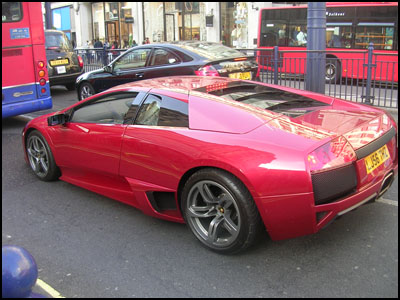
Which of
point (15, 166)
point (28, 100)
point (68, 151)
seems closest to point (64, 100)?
point (28, 100)

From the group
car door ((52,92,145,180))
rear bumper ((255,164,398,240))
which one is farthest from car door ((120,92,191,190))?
rear bumper ((255,164,398,240))

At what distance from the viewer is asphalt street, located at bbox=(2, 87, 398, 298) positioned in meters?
2.89

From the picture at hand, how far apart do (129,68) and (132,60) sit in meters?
0.19

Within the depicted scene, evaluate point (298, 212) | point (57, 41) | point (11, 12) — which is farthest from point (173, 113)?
point (57, 41)

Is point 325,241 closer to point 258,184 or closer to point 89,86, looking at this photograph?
point 258,184

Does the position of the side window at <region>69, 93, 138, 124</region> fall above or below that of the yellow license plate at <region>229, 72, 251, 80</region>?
below

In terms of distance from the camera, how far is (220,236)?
11.2ft

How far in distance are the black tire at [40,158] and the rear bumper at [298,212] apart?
2920mm

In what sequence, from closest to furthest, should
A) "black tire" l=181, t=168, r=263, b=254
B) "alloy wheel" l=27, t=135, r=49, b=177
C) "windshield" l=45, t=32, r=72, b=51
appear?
"black tire" l=181, t=168, r=263, b=254 < "alloy wheel" l=27, t=135, r=49, b=177 < "windshield" l=45, t=32, r=72, b=51

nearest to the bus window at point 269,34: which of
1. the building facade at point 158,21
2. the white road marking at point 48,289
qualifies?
the building facade at point 158,21

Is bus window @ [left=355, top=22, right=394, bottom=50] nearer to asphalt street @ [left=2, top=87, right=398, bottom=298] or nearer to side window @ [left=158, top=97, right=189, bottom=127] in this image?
asphalt street @ [left=2, top=87, right=398, bottom=298]

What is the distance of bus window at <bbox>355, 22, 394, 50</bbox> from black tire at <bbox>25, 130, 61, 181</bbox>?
1256 centimetres

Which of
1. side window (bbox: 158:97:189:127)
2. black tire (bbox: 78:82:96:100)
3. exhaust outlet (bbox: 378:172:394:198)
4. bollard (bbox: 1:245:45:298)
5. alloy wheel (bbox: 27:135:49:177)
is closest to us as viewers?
bollard (bbox: 1:245:45:298)

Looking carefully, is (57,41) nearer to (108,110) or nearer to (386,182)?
(108,110)
